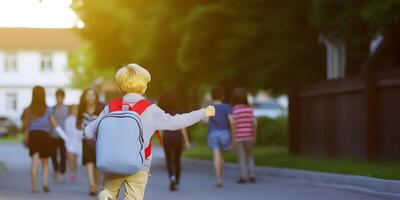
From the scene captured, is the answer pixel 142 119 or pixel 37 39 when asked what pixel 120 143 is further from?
pixel 37 39

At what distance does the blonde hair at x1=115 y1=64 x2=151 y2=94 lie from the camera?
7.16 metres

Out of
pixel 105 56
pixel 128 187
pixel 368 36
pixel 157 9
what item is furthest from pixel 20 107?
pixel 128 187

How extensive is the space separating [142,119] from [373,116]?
474 inches

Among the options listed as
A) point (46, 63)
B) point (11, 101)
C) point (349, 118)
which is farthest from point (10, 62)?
point (349, 118)

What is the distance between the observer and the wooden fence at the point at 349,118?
18.1 meters

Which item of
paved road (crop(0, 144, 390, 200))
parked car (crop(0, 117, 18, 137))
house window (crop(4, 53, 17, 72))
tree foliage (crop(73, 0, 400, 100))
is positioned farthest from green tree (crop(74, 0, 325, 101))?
house window (crop(4, 53, 17, 72))

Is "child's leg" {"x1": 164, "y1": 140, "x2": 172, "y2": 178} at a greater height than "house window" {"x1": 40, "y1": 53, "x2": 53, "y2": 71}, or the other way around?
"house window" {"x1": 40, "y1": 53, "x2": 53, "y2": 71}

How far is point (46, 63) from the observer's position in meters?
82.6

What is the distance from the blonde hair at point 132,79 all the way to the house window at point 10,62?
75972 millimetres

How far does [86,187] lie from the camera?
16062mm

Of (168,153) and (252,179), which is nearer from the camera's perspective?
(168,153)

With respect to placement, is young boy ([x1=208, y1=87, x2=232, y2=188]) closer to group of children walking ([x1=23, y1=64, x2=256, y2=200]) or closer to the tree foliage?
group of children walking ([x1=23, y1=64, x2=256, y2=200])

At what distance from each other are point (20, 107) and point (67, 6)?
168 ft

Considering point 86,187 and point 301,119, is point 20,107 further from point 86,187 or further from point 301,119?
point 86,187
